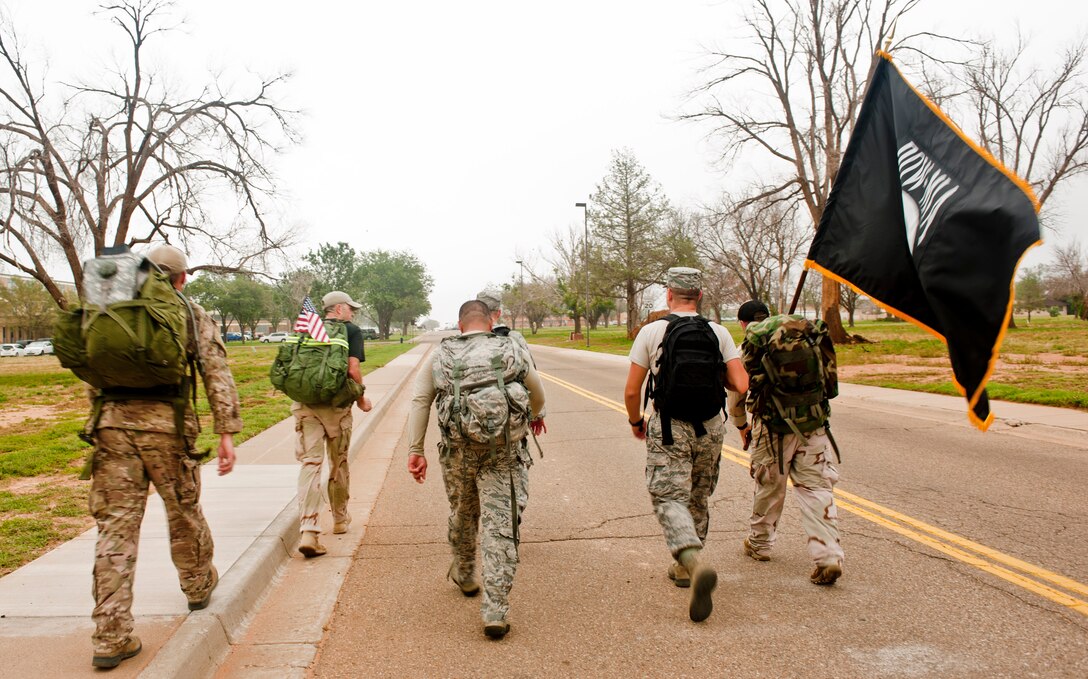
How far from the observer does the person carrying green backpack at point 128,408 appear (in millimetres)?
3160

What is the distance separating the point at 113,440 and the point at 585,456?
6.12m

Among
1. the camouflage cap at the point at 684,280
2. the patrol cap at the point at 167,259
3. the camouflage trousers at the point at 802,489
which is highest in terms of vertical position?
the patrol cap at the point at 167,259

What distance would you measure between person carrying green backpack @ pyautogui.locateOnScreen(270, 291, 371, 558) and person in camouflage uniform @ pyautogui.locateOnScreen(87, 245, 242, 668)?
140cm

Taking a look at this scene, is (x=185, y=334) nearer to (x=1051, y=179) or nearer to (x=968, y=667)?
(x=968, y=667)

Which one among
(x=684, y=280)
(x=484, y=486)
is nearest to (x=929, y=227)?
(x=684, y=280)

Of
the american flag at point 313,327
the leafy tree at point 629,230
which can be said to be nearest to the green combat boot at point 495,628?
the american flag at point 313,327

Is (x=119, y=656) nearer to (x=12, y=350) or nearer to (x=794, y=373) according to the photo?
(x=794, y=373)

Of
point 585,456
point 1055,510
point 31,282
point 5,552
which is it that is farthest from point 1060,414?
point 31,282

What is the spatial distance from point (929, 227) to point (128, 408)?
14.4ft

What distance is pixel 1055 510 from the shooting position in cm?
572

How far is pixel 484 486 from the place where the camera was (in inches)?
154

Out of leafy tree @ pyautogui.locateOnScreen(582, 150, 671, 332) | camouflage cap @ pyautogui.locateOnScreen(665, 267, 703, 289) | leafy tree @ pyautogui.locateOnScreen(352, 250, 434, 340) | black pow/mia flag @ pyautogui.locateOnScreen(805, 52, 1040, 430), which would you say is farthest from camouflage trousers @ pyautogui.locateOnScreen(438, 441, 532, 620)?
leafy tree @ pyautogui.locateOnScreen(352, 250, 434, 340)

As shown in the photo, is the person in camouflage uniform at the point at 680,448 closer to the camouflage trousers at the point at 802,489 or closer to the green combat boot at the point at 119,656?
the camouflage trousers at the point at 802,489

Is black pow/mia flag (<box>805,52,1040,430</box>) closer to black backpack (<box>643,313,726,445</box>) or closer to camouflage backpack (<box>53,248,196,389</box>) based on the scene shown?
black backpack (<box>643,313,726,445</box>)
